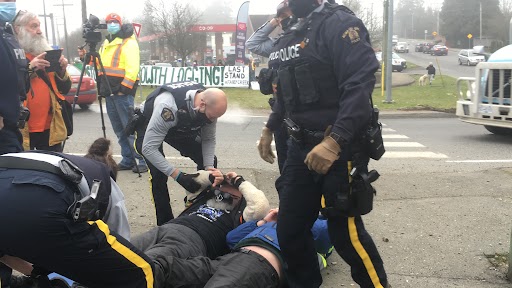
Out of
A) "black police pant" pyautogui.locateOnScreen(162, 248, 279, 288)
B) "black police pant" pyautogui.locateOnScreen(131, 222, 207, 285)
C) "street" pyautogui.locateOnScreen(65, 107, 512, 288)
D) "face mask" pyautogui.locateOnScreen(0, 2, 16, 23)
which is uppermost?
"face mask" pyautogui.locateOnScreen(0, 2, 16, 23)

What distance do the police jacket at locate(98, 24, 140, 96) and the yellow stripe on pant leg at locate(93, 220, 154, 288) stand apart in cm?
403

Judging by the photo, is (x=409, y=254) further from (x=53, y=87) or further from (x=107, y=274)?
(x=53, y=87)

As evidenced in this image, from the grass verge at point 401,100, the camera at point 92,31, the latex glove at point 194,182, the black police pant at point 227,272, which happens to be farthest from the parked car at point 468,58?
the black police pant at point 227,272

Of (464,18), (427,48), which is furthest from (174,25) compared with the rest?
(464,18)

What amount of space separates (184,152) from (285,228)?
6.29 feet

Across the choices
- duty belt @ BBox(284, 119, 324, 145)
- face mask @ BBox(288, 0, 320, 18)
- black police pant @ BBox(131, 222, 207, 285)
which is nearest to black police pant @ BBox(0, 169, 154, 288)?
black police pant @ BBox(131, 222, 207, 285)

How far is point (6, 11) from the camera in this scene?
3422 mm

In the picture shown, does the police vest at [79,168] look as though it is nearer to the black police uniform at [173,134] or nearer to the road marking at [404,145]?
the black police uniform at [173,134]

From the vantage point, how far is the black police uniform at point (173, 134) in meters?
3.95

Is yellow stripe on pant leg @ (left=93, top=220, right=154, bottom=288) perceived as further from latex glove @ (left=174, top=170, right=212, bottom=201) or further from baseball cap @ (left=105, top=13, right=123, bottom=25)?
baseball cap @ (left=105, top=13, right=123, bottom=25)

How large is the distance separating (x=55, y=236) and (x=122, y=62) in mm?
4466

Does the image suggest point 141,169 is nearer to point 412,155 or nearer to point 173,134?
point 173,134

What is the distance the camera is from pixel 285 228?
284 cm

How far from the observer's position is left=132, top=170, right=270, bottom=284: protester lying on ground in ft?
9.91
